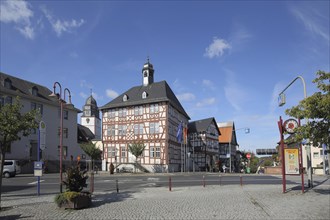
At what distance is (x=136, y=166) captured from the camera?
5231cm

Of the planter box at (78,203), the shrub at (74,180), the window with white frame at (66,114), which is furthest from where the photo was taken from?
the window with white frame at (66,114)

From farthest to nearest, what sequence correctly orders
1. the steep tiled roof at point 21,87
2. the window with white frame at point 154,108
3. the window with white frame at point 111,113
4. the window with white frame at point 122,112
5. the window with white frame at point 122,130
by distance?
the window with white frame at point 111,113, the window with white frame at point 122,112, the window with white frame at point 122,130, the window with white frame at point 154,108, the steep tiled roof at point 21,87

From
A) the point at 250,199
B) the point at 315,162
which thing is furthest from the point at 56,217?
the point at 315,162

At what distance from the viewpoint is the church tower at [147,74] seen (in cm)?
6094

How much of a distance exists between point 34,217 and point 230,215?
6.22 m

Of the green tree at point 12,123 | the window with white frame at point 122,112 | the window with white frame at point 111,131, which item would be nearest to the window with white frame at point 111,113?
the window with white frame at point 122,112

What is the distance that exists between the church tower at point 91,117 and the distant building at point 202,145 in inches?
1644

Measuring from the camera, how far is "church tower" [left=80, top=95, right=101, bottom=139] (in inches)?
4069

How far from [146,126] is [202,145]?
16.0 meters

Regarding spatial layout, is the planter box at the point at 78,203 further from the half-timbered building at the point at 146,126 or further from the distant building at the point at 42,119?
the half-timbered building at the point at 146,126

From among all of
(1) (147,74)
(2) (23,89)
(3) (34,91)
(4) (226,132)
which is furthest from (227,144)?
(2) (23,89)

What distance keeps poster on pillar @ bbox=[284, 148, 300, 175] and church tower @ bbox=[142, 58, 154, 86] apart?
4502cm

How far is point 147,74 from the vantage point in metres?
61.2

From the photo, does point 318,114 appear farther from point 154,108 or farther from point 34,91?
point 34,91
